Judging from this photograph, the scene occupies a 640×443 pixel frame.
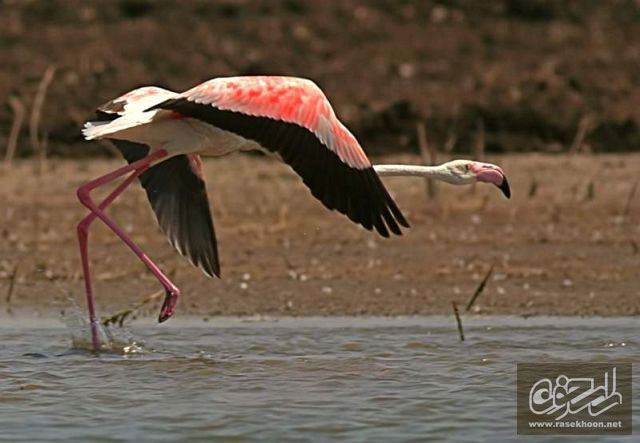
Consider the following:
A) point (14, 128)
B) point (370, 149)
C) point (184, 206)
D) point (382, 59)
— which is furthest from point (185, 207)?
point (382, 59)

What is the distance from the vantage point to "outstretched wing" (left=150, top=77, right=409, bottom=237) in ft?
22.2

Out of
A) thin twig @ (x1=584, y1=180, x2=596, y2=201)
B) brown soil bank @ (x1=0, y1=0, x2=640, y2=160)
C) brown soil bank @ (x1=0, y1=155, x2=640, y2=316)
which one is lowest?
brown soil bank @ (x1=0, y1=155, x2=640, y2=316)

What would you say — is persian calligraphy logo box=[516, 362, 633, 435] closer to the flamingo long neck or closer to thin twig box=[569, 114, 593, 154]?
the flamingo long neck

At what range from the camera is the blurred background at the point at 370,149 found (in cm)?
943

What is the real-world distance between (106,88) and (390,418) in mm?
9881

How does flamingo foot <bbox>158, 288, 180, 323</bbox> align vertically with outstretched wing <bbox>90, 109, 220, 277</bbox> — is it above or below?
below

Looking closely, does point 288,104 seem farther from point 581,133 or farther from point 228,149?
point 581,133

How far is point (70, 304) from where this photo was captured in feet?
29.5

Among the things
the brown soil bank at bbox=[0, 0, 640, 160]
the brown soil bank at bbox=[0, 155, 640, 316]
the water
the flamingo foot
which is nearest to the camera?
the water

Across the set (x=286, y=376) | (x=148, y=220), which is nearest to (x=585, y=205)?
(x=148, y=220)

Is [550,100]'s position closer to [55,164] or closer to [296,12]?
[296,12]

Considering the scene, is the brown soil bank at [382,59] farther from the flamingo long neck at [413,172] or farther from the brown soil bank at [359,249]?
the flamingo long neck at [413,172]

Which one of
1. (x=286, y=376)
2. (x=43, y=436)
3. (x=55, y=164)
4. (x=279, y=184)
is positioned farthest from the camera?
(x=55, y=164)

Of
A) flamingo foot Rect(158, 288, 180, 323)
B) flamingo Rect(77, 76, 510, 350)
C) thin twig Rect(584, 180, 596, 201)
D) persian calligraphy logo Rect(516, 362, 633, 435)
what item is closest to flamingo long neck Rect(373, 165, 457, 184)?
flamingo Rect(77, 76, 510, 350)
